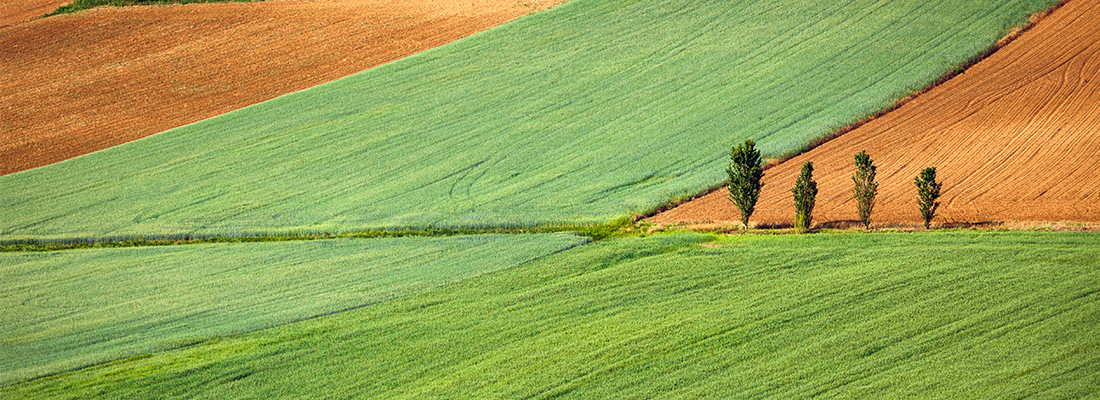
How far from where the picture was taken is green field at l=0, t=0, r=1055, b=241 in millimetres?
37344

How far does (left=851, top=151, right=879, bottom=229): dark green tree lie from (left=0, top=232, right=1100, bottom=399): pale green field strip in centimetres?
252

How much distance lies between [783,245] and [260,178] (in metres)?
24.8

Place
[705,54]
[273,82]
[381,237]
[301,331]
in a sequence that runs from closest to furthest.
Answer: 1. [301,331]
2. [381,237]
3. [705,54]
4. [273,82]

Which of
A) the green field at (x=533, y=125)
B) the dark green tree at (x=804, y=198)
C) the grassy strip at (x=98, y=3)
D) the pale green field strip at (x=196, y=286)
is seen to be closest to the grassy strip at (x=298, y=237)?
the green field at (x=533, y=125)

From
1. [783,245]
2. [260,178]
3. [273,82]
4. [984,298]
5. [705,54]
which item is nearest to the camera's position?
[984,298]

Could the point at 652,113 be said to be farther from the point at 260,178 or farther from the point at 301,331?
the point at 301,331

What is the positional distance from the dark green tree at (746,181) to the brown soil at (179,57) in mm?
26906

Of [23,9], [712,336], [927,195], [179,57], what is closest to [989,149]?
[927,195]

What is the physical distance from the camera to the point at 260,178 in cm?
4156

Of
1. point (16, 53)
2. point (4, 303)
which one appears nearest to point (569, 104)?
point (4, 303)

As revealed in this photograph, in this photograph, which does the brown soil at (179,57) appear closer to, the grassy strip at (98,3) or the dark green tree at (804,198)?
the grassy strip at (98,3)

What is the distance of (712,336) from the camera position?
22.6 metres

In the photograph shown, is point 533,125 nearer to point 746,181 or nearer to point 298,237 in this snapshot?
point 298,237

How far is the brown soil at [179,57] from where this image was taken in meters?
49.7
